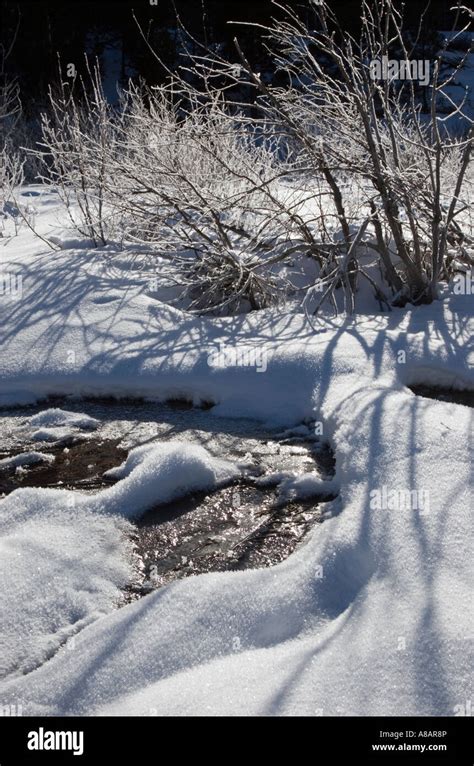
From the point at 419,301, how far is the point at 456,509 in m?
2.95

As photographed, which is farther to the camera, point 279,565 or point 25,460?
point 25,460

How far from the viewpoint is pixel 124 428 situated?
14.7 ft

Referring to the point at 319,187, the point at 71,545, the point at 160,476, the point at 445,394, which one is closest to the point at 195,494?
the point at 160,476

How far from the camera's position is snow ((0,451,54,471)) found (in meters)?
4.11

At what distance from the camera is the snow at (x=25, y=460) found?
411cm

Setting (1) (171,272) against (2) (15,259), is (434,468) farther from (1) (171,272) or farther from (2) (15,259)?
(2) (15,259)

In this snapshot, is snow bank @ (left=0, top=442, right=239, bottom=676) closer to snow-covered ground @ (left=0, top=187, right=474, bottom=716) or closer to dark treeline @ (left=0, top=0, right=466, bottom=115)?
snow-covered ground @ (left=0, top=187, right=474, bottom=716)

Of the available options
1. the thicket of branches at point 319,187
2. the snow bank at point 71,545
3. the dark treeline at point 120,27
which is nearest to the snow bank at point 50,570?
→ the snow bank at point 71,545

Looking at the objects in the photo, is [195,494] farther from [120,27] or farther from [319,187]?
[120,27]

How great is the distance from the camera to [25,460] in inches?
163

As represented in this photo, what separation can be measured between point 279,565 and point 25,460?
1746 millimetres

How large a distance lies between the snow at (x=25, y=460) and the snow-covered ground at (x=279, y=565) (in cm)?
39

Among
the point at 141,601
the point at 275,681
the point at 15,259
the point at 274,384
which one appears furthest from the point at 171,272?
the point at 275,681

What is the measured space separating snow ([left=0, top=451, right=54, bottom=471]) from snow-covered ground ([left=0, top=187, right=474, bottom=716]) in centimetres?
39
